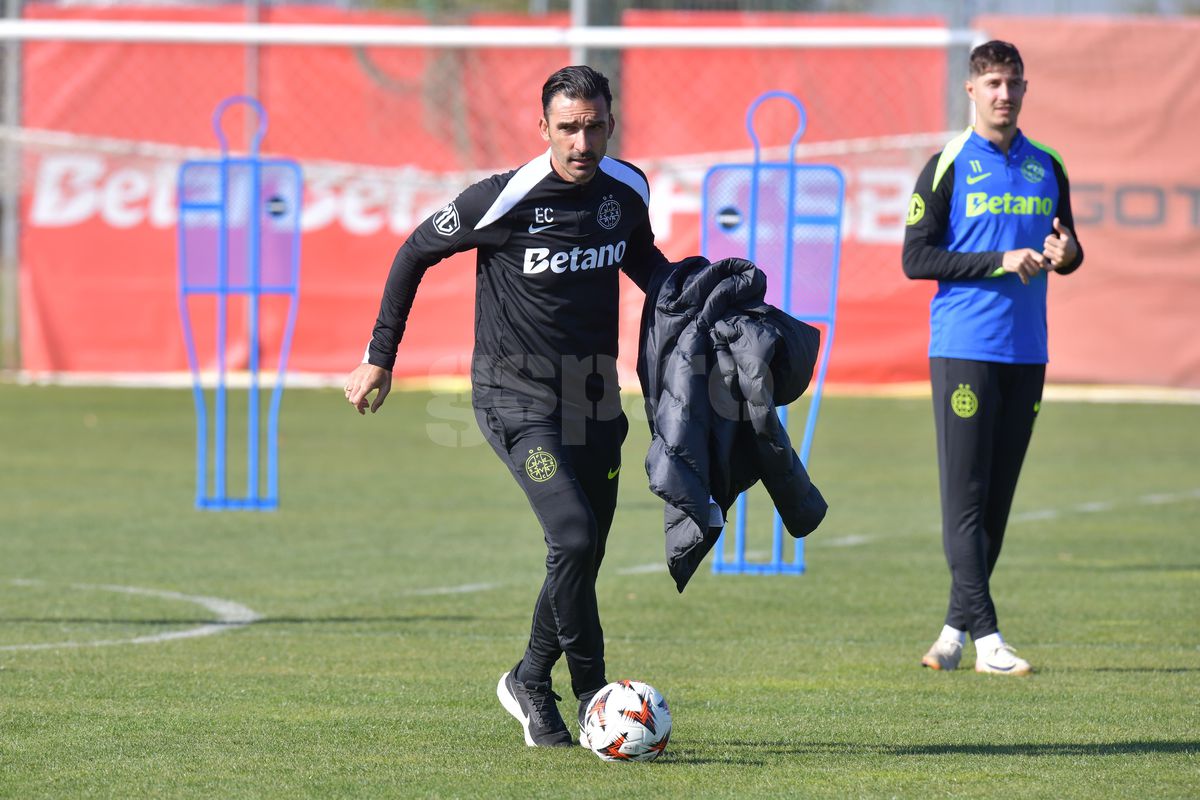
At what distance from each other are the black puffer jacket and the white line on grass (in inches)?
119

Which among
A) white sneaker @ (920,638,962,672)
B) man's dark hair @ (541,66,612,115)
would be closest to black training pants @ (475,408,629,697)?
man's dark hair @ (541,66,612,115)

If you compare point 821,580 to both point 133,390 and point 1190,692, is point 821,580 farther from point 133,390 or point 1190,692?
point 133,390

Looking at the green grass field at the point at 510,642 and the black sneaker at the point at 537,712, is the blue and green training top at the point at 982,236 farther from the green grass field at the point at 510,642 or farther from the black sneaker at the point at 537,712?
the black sneaker at the point at 537,712

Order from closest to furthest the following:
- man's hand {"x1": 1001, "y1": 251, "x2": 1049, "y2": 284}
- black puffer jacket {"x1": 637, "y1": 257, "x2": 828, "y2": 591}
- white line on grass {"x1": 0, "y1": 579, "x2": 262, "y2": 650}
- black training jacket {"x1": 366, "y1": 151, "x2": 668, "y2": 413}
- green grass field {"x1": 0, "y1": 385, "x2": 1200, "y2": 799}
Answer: black puffer jacket {"x1": 637, "y1": 257, "x2": 828, "y2": 591} → green grass field {"x1": 0, "y1": 385, "x2": 1200, "y2": 799} → black training jacket {"x1": 366, "y1": 151, "x2": 668, "y2": 413} → man's hand {"x1": 1001, "y1": 251, "x2": 1049, "y2": 284} → white line on grass {"x1": 0, "y1": 579, "x2": 262, "y2": 650}

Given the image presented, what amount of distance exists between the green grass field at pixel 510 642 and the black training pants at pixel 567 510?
1.04 feet

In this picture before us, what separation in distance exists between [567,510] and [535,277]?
73cm

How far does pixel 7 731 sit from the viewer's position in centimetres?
593

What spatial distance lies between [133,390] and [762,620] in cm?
1330

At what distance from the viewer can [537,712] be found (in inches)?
231

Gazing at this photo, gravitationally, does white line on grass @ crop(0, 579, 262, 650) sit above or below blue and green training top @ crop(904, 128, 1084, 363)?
below

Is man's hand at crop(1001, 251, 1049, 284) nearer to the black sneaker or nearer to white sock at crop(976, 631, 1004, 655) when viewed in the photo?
white sock at crop(976, 631, 1004, 655)

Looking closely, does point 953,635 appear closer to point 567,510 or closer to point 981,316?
point 981,316

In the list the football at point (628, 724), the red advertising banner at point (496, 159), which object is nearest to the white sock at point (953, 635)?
the football at point (628, 724)

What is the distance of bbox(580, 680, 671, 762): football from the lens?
5570 millimetres
